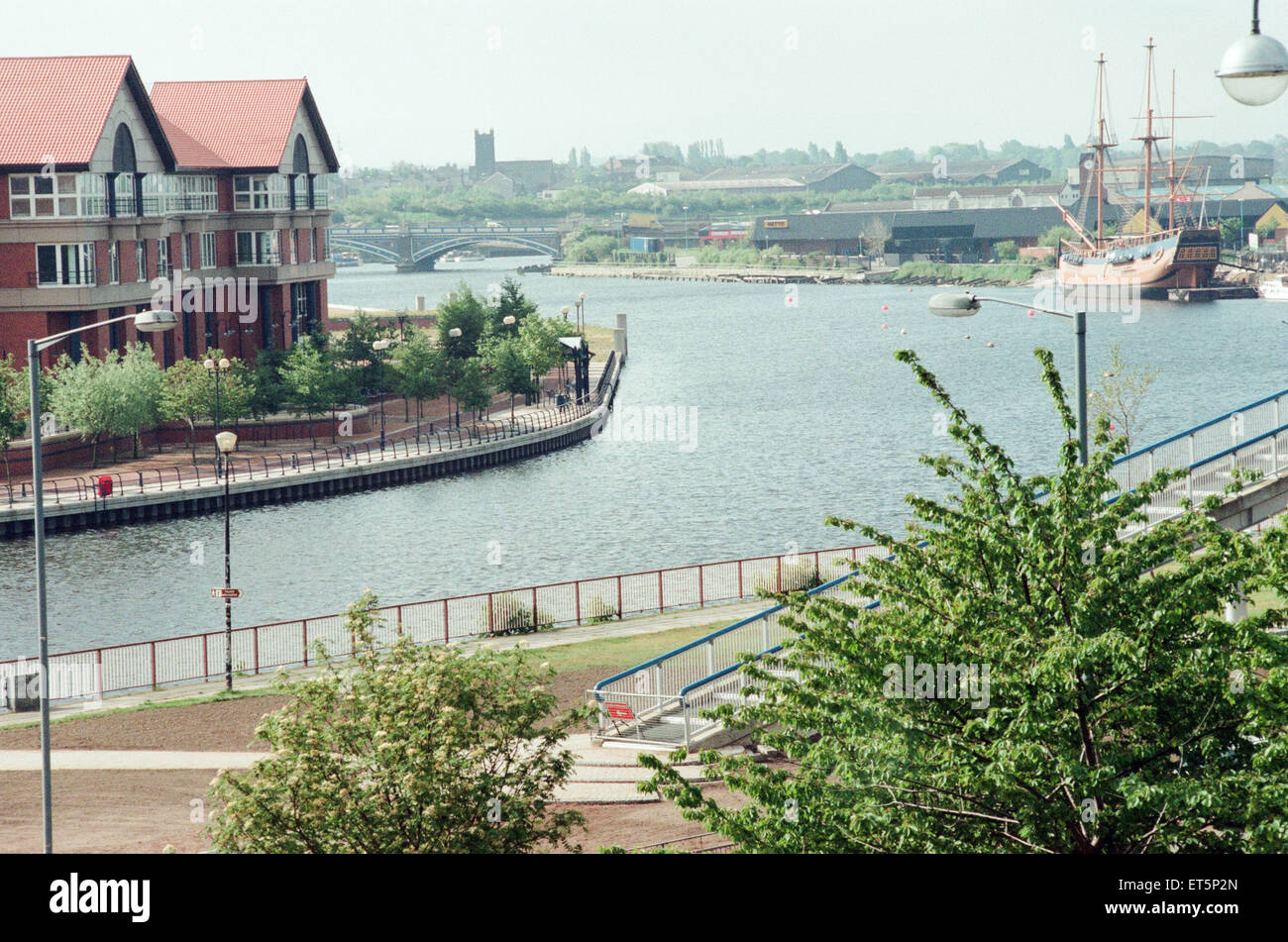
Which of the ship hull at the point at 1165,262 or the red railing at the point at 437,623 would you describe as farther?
the ship hull at the point at 1165,262

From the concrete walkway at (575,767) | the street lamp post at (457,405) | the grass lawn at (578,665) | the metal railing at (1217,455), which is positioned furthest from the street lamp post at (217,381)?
the metal railing at (1217,455)

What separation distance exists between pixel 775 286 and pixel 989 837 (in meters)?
187

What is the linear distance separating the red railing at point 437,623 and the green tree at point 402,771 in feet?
49.8

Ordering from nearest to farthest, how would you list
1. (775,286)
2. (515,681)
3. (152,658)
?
(515,681)
(152,658)
(775,286)

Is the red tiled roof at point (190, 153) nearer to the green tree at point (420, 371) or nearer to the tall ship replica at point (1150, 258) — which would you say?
the green tree at point (420, 371)

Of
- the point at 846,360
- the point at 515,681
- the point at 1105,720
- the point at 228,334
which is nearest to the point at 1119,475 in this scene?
the point at 515,681

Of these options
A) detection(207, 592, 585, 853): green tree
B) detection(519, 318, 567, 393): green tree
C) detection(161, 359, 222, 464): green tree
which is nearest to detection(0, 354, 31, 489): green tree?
detection(161, 359, 222, 464): green tree

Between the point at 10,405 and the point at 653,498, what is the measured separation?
23.6 m

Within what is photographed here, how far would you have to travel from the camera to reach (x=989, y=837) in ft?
33.8

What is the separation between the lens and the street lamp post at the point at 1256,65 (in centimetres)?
799

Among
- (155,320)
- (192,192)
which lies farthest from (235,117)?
(155,320)

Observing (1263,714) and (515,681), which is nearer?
(1263,714)
